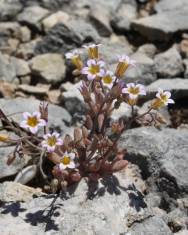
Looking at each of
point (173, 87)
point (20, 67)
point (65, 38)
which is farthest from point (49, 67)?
point (173, 87)

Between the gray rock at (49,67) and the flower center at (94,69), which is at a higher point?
the flower center at (94,69)

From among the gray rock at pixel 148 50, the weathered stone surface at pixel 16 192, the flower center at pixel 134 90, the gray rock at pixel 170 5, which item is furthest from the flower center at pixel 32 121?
the gray rock at pixel 170 5

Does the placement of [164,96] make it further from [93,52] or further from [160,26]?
[160,26]

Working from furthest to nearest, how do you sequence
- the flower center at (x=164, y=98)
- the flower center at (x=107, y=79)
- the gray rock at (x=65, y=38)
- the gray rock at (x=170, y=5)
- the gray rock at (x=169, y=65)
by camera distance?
1. the gray rock at (x=170, y=5)
2. the gray rock at (x=65, y=38)
3. the gray rock at (x=169, y=65)
4. the flower center at (x=107, y=79)
5. the flower center at (x=164, y=98)

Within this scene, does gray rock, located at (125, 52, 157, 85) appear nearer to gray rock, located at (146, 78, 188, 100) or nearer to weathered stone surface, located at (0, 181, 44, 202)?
gray rock, located at (146, 78, 188, 100)

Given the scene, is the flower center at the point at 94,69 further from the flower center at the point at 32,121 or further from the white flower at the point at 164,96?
the flower center at the point at 32,121

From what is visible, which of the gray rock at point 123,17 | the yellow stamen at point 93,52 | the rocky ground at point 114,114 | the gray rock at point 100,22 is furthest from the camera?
the gray rock at point 123,17

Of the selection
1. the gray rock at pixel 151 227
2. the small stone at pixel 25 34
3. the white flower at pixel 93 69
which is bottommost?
the gray rock at pixel 151 227
